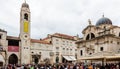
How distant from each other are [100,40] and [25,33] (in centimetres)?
1624

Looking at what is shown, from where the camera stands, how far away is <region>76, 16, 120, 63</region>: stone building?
110 ft

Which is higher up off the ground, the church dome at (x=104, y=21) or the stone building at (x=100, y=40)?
the church dome at (x=104, y=21)

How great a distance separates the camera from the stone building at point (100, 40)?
33.6 metres

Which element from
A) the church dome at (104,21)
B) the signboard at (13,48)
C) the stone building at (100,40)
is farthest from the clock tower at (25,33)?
the church dome at (104,21)

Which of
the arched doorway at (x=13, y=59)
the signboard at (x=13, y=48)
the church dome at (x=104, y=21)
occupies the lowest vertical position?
the arched doorway at (x=13, y=59)

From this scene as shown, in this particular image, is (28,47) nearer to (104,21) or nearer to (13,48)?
(13,48)

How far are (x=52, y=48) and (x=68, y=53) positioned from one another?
18.9 ft

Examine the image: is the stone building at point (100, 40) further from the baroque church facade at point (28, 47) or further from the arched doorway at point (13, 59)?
the arched doorway at point (13, 59)

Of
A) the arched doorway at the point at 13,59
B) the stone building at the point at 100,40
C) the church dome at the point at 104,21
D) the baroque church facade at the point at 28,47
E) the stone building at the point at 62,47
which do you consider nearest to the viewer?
the stone building at the point at 100,40

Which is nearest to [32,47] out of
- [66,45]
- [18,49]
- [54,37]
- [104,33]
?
[18,49]

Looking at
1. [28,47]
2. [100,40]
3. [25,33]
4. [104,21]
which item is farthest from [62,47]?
[100,40]

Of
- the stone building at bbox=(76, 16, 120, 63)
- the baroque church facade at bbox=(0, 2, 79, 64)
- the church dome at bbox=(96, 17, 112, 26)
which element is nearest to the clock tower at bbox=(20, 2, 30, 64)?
the baroque church facade at bbox=(0, 2, 79, 64)

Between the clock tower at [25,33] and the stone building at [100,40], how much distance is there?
430 inches

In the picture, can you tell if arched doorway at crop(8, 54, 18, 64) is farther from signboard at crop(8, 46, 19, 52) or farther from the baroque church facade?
signboard at crop(8, 46, 19, 52)
